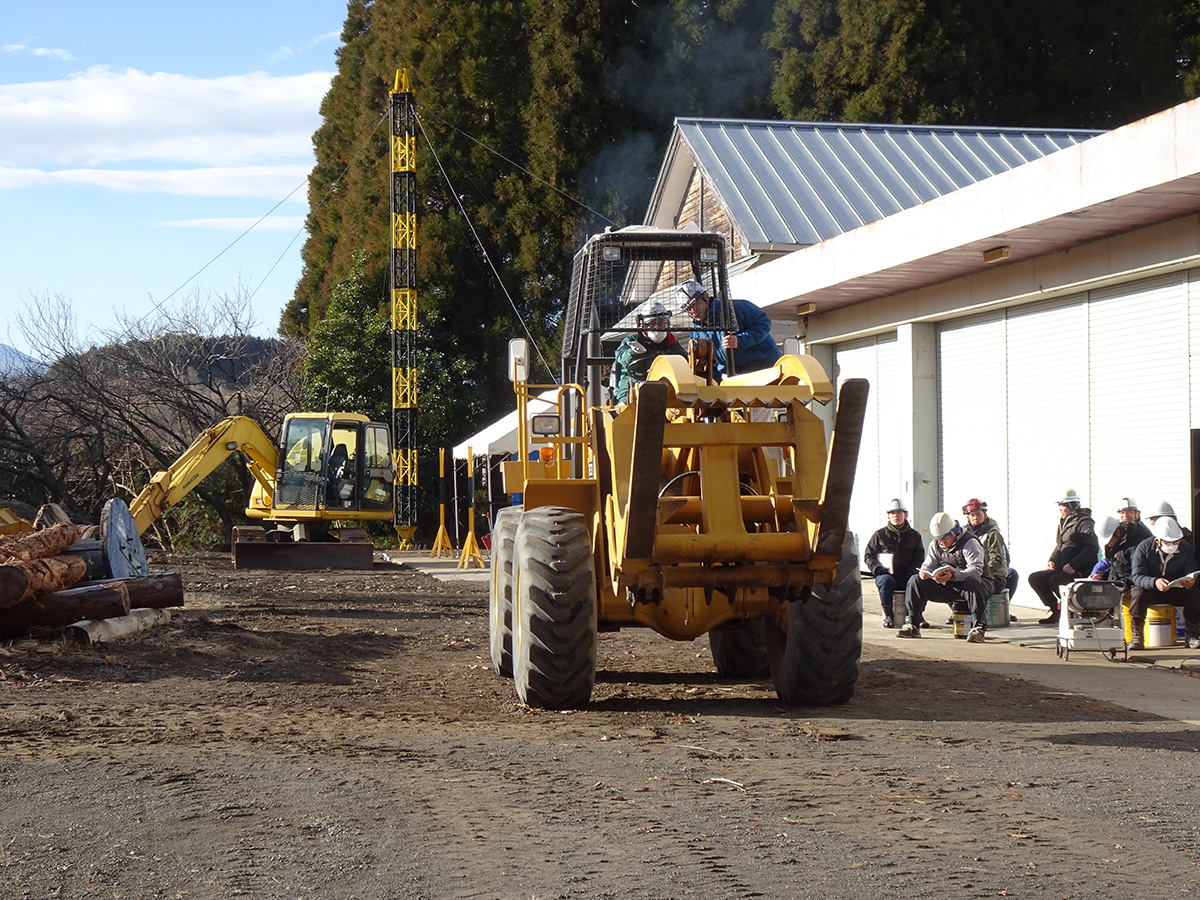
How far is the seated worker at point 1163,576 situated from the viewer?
1071cm

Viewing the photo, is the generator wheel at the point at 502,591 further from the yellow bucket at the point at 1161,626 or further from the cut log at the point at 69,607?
the yellow bucket at the point at 1161,626

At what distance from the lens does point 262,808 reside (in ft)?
17.7

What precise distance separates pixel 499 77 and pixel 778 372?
30998 millimetres

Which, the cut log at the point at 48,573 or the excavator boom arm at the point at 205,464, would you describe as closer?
the cut log at the point at 48,573

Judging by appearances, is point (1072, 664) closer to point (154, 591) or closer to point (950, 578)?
point (950, 578)

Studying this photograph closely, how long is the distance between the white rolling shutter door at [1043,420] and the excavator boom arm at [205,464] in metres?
13.3

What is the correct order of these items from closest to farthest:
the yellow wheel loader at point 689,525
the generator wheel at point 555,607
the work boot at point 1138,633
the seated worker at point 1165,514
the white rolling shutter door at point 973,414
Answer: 1. the yellow wheel loader at point 689,525
2. the generator wheel at point 555,607
3. the work boot at point 1138,633
4. the seated worker at point 1165,514
5. the white rolling shutter door at point 973,414

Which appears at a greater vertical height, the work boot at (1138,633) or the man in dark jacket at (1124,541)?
the man in dark jacket at (1124,541)

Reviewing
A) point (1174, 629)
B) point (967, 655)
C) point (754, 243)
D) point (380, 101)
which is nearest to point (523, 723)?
point (967, 655)

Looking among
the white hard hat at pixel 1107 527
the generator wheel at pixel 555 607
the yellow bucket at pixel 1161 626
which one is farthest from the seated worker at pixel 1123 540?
the generator wheel at pixel 555 607

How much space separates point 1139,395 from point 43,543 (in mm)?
10003

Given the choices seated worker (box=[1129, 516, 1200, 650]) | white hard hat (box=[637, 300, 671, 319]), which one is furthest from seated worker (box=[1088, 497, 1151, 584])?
white hard hat (box=[637, 300, 671, 319])

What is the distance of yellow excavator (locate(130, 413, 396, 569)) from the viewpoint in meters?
23.8

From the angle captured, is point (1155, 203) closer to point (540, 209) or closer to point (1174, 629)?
point (1174, 629)
